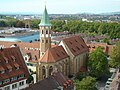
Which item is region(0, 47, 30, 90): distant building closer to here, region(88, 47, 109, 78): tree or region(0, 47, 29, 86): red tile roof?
region(0, 47, 29, 86): red tile roof

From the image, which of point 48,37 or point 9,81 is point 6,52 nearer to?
point 9,81

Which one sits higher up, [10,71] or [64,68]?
[10,71]

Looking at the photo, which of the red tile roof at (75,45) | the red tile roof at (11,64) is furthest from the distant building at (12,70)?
the red tile roof at (75,45)

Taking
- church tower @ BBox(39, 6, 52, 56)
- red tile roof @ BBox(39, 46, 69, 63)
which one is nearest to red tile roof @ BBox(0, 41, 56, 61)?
church tower @ BBox(39, 6, 52, 56)

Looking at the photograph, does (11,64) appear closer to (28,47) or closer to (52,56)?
(52,56)

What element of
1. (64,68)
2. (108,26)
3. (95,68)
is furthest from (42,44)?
(108,26)

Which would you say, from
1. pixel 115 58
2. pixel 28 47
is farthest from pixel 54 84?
pixel 28 47

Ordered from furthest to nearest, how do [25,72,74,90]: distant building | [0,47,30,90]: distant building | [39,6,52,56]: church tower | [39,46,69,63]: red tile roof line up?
[39,6,52,56]: church tower
[39,46,69,63]: red tile roof
[0,47,30,90]: distant building
[25,72,74,90]: distant building
